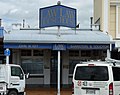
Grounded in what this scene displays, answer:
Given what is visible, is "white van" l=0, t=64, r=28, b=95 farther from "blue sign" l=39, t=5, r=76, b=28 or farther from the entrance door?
the entrance door

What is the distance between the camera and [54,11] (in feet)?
82.8

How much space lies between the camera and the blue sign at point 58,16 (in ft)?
81.7

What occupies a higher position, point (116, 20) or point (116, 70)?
point (116, 20)

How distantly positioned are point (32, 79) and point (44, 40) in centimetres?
641

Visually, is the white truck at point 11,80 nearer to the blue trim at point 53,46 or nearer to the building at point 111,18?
the blue trim at point 53,46

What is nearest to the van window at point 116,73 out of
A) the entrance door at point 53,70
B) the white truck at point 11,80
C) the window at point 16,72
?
the white truck at point 11,80

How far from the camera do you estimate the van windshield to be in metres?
14.8

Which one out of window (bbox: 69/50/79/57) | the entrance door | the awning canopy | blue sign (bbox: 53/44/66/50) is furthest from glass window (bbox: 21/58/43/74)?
blue sign (bbox: 53/44/66/50)

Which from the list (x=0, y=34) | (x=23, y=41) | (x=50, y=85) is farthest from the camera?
(x=50, y=85)

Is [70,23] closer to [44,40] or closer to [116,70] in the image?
[44,40]

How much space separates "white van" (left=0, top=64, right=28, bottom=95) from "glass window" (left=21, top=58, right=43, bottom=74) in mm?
Result: 8316

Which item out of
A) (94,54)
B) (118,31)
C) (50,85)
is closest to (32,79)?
(50,85)

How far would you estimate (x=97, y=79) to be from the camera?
14.9m

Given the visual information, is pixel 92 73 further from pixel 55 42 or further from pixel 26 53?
pixel 26 53
